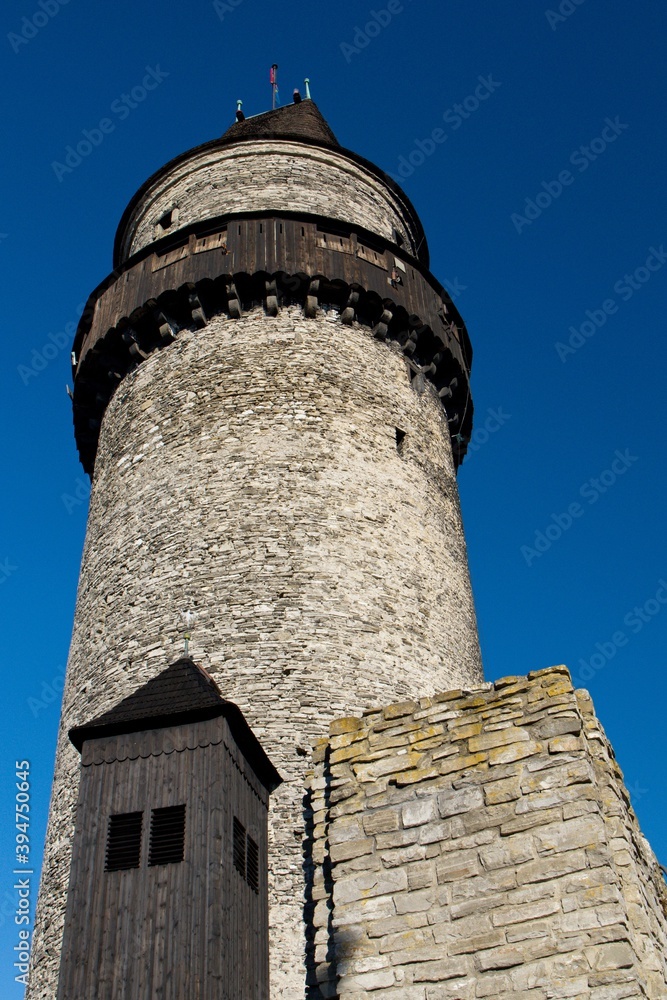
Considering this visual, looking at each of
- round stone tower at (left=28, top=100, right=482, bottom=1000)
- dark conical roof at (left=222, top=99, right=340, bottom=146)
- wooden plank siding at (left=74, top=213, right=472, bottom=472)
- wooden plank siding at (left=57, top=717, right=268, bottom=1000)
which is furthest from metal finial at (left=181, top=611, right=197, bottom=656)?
dark conical roof at (left=222, top=99, right=340, bottom=146)

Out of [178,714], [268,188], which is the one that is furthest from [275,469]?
[268,188]

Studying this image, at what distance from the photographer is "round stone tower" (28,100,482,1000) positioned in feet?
32.5

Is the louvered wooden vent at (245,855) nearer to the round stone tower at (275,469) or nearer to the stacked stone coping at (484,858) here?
the round stone tower at (275,469)

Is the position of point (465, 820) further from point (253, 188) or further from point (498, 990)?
point (253, 188)

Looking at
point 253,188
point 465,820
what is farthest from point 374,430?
point 465,820

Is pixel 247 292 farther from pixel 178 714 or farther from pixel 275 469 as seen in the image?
pixel 178 714

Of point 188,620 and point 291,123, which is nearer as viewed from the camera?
point 188,620

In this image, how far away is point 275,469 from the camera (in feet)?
37.2

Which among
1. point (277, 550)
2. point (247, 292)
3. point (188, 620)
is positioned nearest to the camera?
point (188, 620)

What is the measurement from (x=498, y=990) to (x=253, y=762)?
3422 mm

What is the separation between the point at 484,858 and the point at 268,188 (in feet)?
38.2

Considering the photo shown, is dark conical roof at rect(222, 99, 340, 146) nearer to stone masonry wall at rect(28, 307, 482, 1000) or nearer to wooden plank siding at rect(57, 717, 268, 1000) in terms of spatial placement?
stone masonry wall at rect(28, 307, 482, 1000)

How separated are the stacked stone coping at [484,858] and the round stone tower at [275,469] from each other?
2.48 m

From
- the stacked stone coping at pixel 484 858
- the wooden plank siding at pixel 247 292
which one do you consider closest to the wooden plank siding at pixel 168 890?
the stacked stone coping at pixel 484 858
